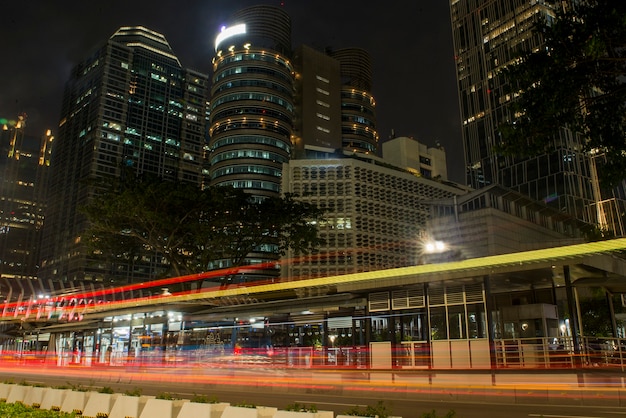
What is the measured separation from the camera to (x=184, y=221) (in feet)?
126

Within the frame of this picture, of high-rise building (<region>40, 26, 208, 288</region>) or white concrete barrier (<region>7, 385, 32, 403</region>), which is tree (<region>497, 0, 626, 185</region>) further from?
high-rise building (<region>40, 26, 208, 288</region>)

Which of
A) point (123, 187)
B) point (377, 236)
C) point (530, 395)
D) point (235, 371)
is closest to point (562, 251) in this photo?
point (530, 395)

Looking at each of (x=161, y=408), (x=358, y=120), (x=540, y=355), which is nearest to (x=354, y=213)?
(x=358, y=120)

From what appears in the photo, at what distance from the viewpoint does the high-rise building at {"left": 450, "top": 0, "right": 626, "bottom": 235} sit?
393 feet

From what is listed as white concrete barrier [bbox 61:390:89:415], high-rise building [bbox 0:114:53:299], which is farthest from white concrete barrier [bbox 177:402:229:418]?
high-rise building [bbox 0:114:53:299]

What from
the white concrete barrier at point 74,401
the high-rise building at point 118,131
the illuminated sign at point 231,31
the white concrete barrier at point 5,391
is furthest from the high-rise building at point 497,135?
the white concrete barrier at point 74,401

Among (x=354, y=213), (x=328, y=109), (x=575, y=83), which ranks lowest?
(x=575, y=83)

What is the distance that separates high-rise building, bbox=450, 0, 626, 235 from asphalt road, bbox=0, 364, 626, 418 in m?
107

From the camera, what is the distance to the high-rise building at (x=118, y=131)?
15088 cm

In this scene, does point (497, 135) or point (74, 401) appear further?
point (497, 135)

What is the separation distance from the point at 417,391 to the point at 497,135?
13136cm

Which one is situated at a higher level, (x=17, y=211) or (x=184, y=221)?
(x=17, y=211)

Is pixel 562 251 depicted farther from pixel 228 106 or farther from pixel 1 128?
pixel 1 128

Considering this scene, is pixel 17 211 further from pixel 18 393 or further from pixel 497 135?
pixel 18 393
